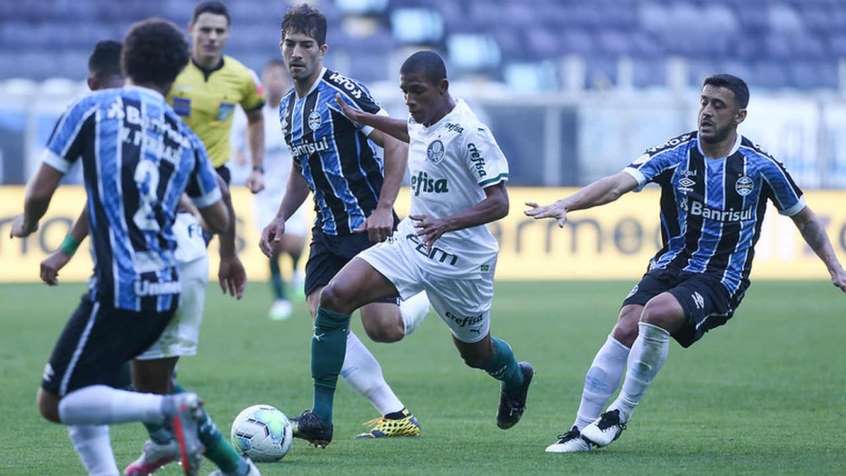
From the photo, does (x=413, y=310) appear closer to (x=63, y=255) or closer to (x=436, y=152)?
(x=436, y=152)

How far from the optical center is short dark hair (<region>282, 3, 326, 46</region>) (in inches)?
302

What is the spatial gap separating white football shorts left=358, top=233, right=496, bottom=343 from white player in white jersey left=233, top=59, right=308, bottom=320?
23.6 feet

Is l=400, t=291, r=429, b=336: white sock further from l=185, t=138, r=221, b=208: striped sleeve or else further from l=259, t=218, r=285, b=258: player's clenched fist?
l=185, t=138, r=221, b=208: striped sleeve

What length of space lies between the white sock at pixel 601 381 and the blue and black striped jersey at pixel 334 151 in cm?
150

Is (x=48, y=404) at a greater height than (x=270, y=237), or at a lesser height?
lesser

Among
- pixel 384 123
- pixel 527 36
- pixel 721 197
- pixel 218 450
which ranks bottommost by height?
pixel 218 450

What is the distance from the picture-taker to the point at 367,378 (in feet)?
25.9

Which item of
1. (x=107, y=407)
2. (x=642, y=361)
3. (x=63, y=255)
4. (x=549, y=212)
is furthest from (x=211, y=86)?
(x=107, y=407)

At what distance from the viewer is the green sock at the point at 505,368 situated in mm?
7809

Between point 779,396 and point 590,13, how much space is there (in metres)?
18.4

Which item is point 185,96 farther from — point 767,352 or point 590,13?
point 590,13

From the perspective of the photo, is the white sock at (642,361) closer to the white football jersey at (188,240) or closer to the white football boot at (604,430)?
the white football boot at (604,430)

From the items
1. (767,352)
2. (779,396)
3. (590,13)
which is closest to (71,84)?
(590,13)

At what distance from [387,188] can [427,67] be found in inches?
26.9
